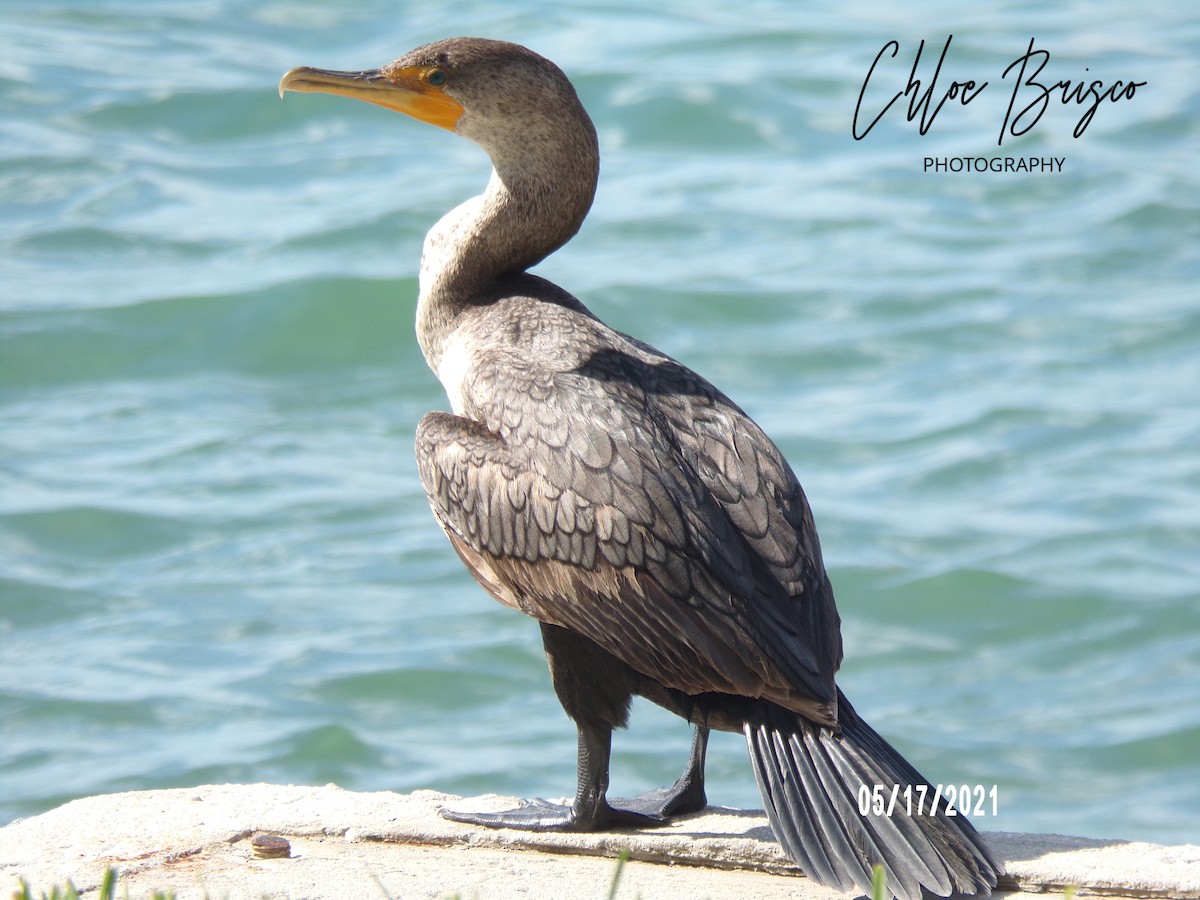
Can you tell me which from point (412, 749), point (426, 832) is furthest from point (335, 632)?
point (426, 832)

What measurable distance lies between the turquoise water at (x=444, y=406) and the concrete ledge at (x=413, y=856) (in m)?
3.30

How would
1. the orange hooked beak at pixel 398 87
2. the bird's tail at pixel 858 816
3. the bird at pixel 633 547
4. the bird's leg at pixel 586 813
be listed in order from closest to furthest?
the bird's tail at pixel 858 816 → the bird at pixel 633 547 → the bird's leg at pixel 586 813 → the orange hooked beak at pixel 398 87

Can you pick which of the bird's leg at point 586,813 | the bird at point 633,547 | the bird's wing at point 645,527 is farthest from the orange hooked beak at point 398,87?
the bird's leg at point 586,813

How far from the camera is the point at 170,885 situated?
395 cm

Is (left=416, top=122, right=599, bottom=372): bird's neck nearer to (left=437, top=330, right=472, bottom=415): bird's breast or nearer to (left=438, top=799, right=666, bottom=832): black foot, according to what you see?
(left=437, top=330, right=472, bottom=415): bird's breast

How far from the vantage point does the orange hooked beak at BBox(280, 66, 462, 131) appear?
4898mm

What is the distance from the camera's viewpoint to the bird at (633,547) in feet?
12.7

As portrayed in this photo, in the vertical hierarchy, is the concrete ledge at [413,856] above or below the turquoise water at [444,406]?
below

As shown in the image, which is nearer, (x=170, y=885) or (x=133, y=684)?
(x=170, y=885)

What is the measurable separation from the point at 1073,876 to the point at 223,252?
9204mm

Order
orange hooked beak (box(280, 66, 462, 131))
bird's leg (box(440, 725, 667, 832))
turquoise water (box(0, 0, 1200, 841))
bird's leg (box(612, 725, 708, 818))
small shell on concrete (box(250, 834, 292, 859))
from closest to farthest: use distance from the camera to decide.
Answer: small shell on concrete (box(250, 834, 292, 859)) → bird's leg (box(440, 725, 667, 832)) → bird's leg (box(612, 725, 708, 818)) → orange hooked beak (box(280, 66, 462, 131)) → turquoise water (box(0, 0, 1200, 841))

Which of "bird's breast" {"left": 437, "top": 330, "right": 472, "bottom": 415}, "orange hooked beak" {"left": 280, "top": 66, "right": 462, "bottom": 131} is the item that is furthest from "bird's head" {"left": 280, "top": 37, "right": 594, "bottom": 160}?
"bird's breast" {"left": 437, "top": 330, "right": 472, "bottom": 415}

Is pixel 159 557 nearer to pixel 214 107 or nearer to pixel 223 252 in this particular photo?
pixel 223 252
